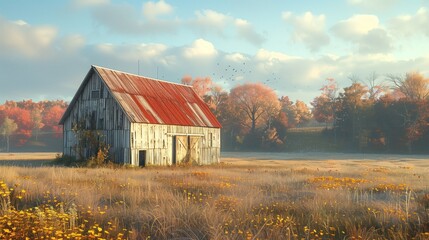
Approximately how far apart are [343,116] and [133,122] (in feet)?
190

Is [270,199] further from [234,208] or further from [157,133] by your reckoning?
[157,133]

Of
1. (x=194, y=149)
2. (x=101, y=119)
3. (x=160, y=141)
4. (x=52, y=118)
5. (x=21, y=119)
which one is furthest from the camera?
(x=52, y=118)

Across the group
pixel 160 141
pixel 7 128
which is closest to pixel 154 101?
pixel 160 141

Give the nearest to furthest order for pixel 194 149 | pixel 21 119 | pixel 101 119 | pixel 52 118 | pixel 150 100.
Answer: pixel 101 119
pixel 150 100
pixel 194 149
pixel 21 119
pixel 52 118

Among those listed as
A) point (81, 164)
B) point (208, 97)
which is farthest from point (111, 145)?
point (208, 97)

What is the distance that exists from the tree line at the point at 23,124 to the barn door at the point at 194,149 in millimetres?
74095

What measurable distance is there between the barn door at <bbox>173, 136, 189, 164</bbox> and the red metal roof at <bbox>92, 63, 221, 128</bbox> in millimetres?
1361

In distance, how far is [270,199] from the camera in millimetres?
12555

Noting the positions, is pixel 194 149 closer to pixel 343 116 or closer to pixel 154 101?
pixel 154 101

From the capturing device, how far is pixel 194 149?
35.9 metres

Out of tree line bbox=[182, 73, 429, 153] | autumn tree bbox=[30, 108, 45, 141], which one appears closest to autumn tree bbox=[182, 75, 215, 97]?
tree line bbox=[182, 73, 429, 153]

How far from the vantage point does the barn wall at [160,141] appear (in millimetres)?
29938

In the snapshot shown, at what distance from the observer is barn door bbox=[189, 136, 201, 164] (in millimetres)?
35375

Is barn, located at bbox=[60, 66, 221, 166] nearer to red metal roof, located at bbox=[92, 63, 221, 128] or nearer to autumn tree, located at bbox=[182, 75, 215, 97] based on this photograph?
red metal roof, located at bbox=[92, 63, 221, 128]
